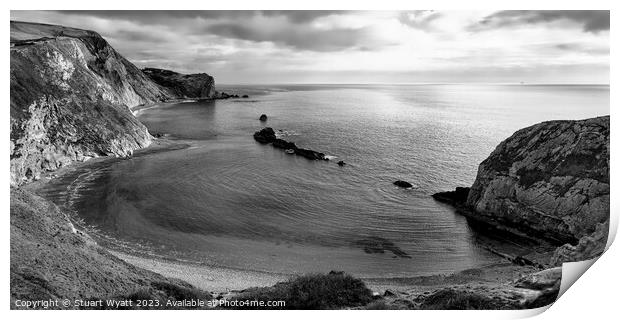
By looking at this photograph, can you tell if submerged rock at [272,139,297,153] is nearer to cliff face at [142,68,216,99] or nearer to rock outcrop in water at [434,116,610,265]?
rock outcrop in water at [434,116,610,265]

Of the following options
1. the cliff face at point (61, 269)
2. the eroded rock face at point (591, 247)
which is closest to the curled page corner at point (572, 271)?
the eroded rock face at point (591, 247)

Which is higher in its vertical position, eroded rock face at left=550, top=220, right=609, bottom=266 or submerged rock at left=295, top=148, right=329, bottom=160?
submerged rock at left=295, top=148, right=329, bottom=160

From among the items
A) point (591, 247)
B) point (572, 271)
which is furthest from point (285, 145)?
point (572, 271)

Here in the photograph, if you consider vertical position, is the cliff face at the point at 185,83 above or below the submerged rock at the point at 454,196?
above

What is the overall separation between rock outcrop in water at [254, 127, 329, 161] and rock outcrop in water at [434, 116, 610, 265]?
74.8 feet

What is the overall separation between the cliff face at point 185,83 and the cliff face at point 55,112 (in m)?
104

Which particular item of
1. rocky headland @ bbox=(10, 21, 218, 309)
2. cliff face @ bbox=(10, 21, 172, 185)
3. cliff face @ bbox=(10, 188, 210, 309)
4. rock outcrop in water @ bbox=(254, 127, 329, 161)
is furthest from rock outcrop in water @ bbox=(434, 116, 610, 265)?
cliff face @ bbox=(10, 21, 172, 185)

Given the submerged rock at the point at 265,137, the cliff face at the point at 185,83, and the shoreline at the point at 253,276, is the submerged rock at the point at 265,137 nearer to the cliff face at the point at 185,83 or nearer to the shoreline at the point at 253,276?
the shoreline at the point at 253,276

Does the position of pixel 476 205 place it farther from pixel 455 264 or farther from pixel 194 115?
pixel 194 115

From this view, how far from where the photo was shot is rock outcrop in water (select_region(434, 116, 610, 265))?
31.4 m

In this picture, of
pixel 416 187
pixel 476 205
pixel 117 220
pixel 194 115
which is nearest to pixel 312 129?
pixel 194 115

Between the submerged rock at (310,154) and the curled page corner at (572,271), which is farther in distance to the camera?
the submerged rock at (310,154)

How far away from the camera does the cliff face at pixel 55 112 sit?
4091 cm

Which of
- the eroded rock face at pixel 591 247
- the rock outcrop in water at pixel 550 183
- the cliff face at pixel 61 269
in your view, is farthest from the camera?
the rock outcrop in water at pixel 550 183
